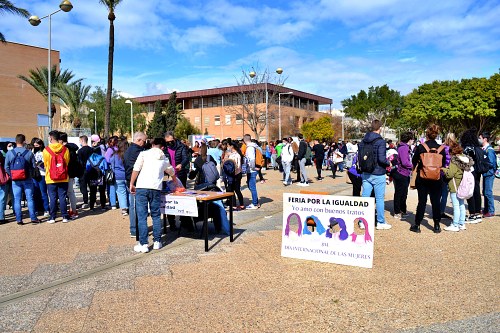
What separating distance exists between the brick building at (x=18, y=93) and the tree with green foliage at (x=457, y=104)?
42.0 metres

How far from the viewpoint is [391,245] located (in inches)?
261

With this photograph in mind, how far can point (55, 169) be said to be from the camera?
864 centimetres

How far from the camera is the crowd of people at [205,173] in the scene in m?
6.64

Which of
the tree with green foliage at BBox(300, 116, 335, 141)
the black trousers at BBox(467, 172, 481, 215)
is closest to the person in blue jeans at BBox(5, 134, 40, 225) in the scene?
the black trousers at BBox(467, 172, 481, 215)

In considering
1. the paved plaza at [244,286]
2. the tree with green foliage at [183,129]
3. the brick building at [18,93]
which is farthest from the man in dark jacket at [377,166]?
the tree with green foliage at [183,129]

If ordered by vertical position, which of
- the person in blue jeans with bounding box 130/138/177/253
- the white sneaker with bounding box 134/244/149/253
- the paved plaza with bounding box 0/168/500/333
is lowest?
the paved plaza with bounding box 0/168/500/333

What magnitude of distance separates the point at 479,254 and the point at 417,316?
2686mm

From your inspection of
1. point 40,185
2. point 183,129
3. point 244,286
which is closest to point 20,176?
point 40,185

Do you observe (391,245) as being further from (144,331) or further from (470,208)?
(144,331)

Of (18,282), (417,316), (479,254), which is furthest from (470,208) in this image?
(18,282)

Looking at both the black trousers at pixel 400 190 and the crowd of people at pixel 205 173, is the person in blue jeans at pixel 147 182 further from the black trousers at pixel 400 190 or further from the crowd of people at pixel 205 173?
the black trousers at pixel 400 190

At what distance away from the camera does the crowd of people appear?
6.64 meters

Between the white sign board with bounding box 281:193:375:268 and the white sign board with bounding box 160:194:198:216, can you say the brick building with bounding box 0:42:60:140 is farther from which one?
the white sign board with bounding box 281:193:375:268

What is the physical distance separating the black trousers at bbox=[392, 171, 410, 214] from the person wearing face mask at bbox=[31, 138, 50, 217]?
811cm
